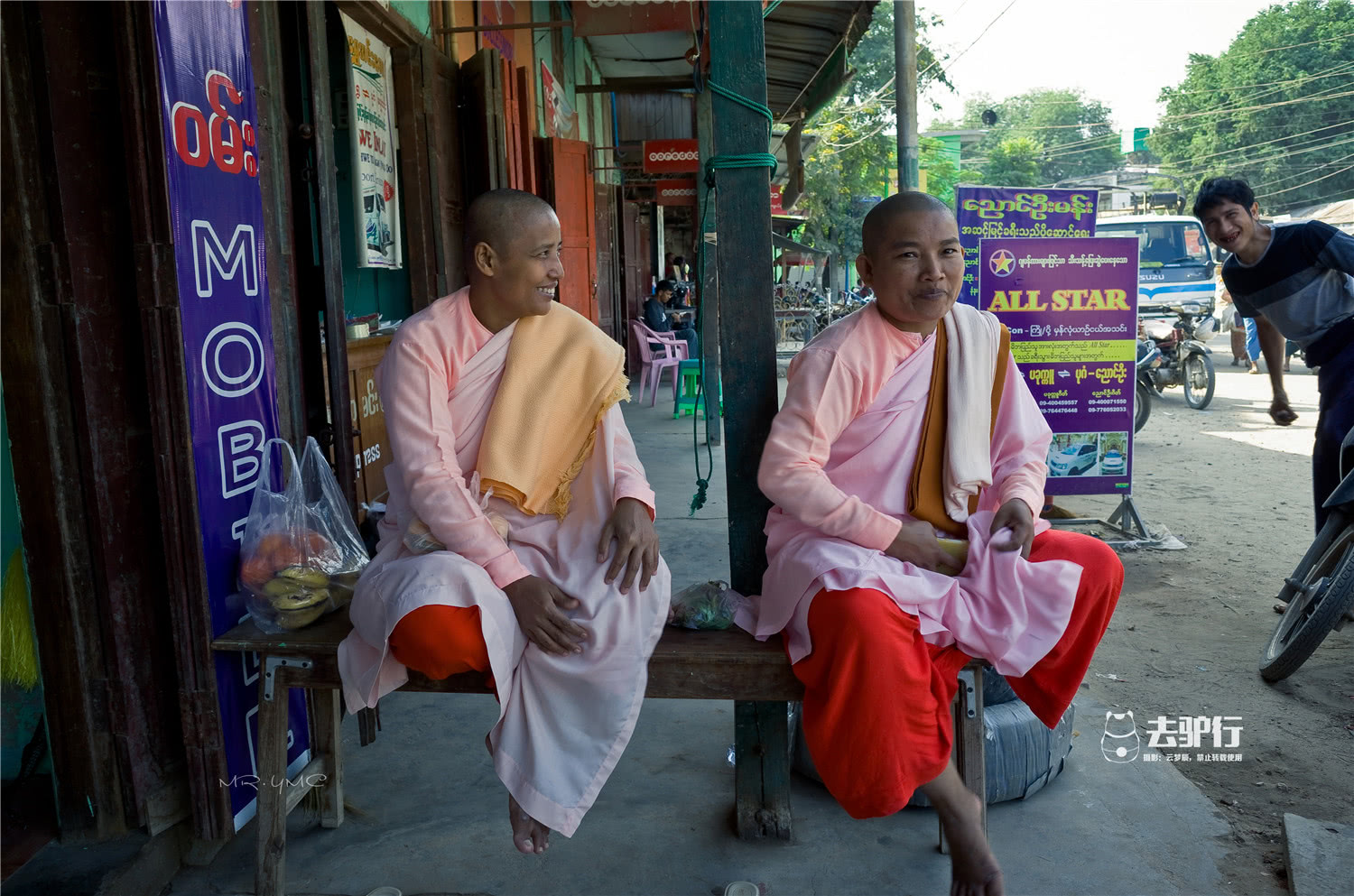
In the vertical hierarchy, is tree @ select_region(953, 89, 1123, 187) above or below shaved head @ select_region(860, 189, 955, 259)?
above

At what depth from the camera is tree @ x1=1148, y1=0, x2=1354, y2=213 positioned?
30.4 m

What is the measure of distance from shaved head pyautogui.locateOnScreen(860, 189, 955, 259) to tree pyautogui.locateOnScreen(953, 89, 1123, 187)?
173 ft

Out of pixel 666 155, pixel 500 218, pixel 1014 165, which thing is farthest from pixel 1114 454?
pixel 1014 165

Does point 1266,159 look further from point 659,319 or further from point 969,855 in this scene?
point 969,855

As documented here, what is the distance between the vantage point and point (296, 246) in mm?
3029

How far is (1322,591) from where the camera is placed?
11.3 feet

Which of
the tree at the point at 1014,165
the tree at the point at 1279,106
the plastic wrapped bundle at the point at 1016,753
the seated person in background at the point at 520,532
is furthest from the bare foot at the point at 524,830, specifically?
the tree at the point at 1014,165

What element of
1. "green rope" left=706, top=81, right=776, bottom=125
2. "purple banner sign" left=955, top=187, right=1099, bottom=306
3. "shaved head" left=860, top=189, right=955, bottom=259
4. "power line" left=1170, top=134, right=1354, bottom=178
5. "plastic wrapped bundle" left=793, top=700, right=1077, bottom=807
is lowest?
"plastic wrapped bundle" left=793, top=700, right=1077, bottom=807

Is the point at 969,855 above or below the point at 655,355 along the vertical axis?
below

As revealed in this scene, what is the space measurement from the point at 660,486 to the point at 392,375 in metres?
4.49

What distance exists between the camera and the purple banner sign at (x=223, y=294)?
2180 millimetres

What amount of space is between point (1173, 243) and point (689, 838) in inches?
596

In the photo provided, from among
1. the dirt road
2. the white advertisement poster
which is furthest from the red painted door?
the dirt road

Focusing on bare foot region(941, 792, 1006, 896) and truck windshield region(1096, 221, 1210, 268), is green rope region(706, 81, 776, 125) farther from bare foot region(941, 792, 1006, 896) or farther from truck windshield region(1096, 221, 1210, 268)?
truck windshield region(1096, 221, 1210, 268)
